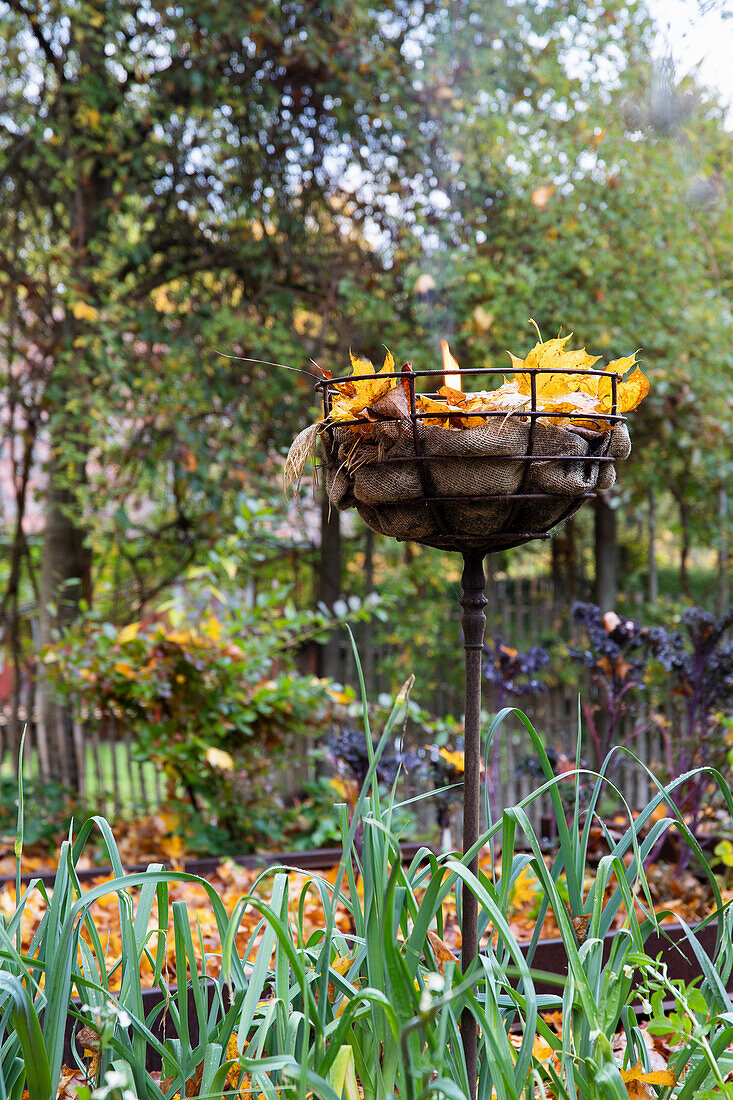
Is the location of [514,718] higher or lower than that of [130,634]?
lower

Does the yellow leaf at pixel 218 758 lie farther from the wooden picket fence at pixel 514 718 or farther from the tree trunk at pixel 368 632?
the tree trunk at pixel 368 632

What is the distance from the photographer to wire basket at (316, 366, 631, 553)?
857mm

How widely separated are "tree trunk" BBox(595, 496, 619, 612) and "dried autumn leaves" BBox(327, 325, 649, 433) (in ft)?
11.6

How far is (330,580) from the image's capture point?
4.34 metres

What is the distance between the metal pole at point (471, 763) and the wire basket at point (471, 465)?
54mm

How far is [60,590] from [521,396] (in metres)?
3.00

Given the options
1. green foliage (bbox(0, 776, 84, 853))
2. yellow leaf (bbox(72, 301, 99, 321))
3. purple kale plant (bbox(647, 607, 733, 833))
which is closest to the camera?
purple kale plant (bbox(647, 607, 733, 833))

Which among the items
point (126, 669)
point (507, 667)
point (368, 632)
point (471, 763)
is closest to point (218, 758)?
point (126, 669)

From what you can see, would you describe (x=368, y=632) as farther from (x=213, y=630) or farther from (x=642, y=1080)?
(x=642, y=1080)

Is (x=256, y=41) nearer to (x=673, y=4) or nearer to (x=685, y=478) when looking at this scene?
(x=673, y=4)

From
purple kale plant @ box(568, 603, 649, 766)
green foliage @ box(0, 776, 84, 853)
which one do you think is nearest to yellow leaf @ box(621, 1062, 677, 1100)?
purple kale plant @ box(568, 603, 649, 766)

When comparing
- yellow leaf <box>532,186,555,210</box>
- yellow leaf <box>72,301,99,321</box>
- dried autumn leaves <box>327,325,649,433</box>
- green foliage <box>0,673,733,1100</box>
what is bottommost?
green foliage <box>0,673,733,1100</box>

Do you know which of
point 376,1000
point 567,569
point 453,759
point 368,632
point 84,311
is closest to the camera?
point 376,1000

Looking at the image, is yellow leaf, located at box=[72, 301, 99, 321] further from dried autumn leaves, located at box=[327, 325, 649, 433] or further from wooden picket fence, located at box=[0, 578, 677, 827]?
dried autumn leaves, located at box=[327, 325, 649, 433]
